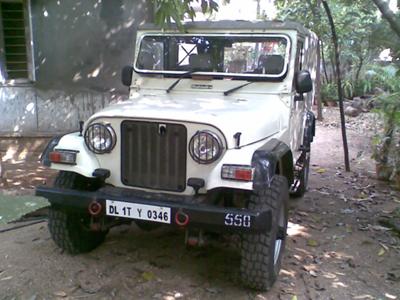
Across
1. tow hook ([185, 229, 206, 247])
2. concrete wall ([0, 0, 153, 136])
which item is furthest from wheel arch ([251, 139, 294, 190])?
concrete wall ([0, 0, 153, 136])

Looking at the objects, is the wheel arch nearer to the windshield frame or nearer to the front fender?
the windshield frame

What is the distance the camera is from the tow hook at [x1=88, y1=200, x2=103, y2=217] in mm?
3264

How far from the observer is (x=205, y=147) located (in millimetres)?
3225

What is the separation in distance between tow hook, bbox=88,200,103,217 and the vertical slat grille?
0.27m

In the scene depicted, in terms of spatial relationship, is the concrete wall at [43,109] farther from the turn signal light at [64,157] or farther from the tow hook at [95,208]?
the tow hook at [95,208]

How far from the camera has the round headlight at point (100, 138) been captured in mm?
3408

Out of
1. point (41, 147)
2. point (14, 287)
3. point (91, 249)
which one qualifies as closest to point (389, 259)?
point (91, 249)

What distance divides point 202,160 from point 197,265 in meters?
1.03

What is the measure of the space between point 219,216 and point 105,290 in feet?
3.45

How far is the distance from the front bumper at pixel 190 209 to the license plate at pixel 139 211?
22 millimetres

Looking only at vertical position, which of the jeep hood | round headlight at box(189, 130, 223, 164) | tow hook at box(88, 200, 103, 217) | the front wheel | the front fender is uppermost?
the jeep hood

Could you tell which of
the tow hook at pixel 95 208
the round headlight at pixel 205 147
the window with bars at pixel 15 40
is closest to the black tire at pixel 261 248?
the round headlight at pixel 205 147

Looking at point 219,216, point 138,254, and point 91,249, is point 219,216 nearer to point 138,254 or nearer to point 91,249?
point 138,254

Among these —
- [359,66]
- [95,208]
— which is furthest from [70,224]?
[359,66]
